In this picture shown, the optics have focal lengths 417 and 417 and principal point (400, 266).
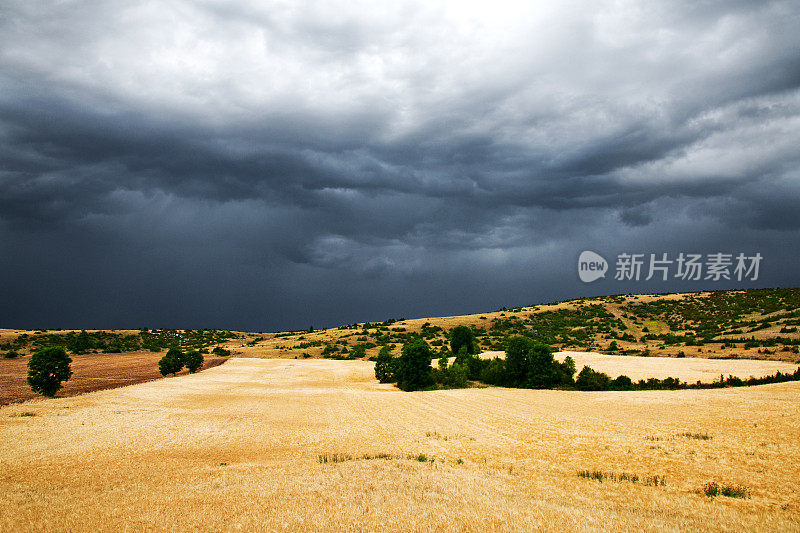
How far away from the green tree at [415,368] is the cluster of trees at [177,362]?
27.6m

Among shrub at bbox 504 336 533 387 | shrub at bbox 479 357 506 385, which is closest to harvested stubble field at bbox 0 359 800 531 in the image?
shrub at bbox 504 336 533 387

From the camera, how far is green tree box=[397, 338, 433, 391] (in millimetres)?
34844

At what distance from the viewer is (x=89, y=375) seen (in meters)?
43.6

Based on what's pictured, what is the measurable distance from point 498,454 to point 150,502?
9.87 meters

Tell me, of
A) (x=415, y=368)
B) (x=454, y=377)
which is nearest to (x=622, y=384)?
(x=454, y=377)

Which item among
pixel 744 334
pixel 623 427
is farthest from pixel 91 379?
pixel 744 334

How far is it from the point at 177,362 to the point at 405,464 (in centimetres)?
4356

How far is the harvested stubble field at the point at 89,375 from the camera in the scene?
31.9 m

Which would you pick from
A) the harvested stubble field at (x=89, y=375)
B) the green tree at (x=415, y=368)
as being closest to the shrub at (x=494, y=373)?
the green tree at (x=415, y=368)

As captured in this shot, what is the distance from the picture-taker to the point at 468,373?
39.5m

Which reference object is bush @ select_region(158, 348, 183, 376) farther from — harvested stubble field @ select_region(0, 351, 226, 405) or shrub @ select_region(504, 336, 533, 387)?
shrub @ select_region(504, 336, 533, 387)

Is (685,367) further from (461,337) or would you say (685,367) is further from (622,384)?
(461,337)

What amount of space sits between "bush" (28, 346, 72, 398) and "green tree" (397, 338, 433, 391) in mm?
25396

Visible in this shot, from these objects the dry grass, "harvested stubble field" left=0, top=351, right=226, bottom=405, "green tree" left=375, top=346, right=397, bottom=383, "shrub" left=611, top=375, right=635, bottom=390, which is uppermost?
the dry grass
